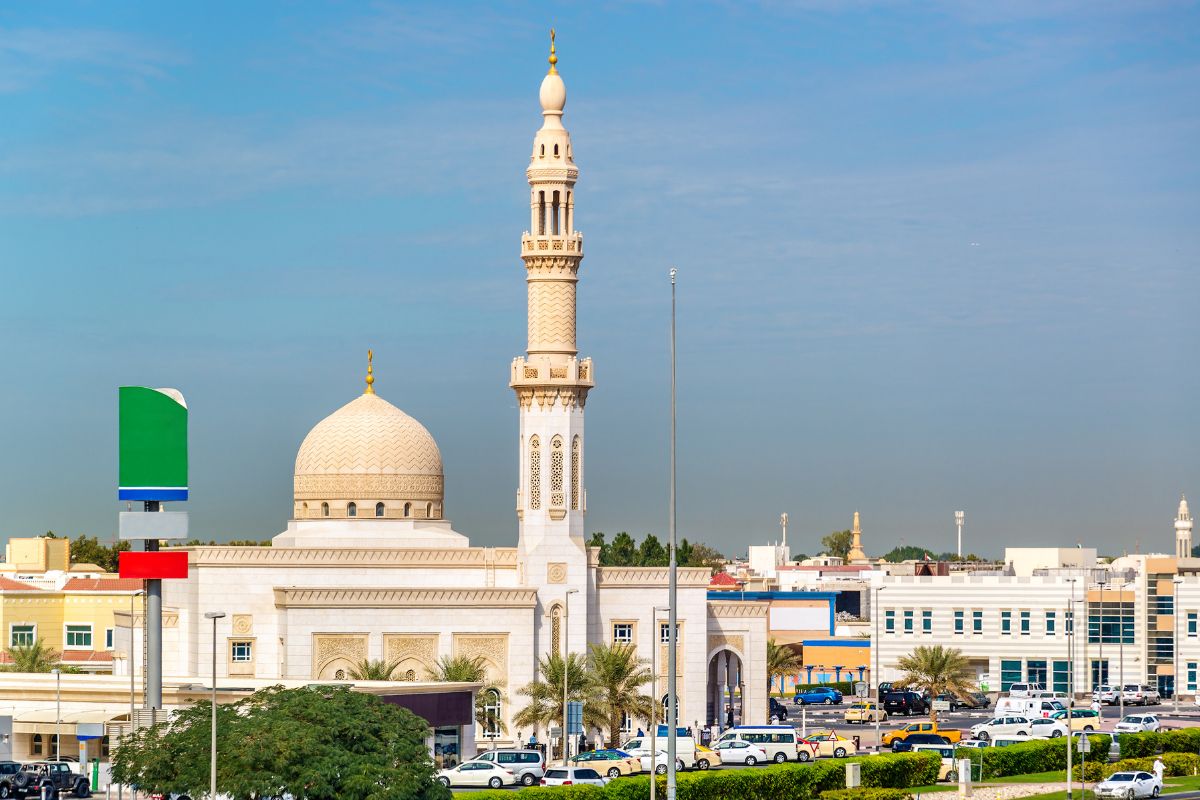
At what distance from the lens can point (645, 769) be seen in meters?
61.9

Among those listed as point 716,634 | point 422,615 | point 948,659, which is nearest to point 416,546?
point 422,615

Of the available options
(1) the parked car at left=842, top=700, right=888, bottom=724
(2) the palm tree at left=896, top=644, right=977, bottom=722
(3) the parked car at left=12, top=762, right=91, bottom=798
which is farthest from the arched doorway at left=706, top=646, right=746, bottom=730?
(3) the parked car at left=12, top=762, right=91, bottom=798

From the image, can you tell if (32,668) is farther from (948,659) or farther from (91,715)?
(948,659)

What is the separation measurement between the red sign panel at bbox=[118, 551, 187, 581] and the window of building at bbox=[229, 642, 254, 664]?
2410cm

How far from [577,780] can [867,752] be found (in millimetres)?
15701

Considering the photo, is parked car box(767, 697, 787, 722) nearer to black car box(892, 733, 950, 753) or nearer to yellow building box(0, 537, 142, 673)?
black car box(892, 733, 950, 753)

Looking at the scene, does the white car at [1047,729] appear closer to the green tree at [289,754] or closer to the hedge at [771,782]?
the hedge at [771,782]

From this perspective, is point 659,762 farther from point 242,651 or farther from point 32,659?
point 32,659

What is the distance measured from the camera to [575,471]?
82.2 meters

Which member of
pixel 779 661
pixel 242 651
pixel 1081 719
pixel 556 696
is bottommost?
pixel 1081 719

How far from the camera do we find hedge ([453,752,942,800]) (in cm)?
5084

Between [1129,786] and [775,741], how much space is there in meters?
12.5

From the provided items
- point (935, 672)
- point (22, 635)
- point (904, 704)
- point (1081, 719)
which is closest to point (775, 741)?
point (1081, 719)

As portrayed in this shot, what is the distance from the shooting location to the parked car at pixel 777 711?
86.2 metres
